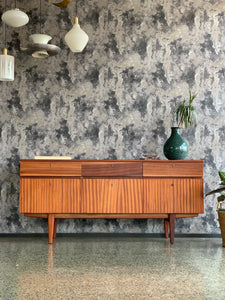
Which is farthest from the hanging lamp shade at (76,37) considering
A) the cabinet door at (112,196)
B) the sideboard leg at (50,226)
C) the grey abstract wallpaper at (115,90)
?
the sideboard leg at (50,226)

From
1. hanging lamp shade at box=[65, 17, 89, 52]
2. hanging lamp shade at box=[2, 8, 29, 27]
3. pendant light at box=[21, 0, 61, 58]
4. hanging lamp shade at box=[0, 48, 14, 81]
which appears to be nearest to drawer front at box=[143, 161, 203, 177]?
hanging lamp shade at box=[65, 17, 89, 52]

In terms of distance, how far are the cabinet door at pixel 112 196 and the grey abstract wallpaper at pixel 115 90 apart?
22.6 inches

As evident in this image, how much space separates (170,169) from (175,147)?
27 cm

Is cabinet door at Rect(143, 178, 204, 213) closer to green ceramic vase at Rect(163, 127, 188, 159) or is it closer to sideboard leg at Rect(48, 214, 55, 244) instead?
green ceramic vase at Rect(163, 127, 188, 159)

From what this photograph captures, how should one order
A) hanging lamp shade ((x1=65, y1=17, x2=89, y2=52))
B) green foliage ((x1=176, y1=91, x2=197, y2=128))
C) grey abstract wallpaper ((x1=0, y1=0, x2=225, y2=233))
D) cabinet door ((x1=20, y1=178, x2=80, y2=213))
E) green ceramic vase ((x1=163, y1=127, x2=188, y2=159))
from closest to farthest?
1. hanging lamp shade ((x1=65, y1=17, x2=89, y2=52))
2. cabinet door ((x1=20, y1=178, x2=80, y2=213))
3. green ceramic vase ((x1=163, y1=127, x2=188, y2=159))
4. green foliage ((x1=176, y1=91, x2=197, y2=128))
5. grey abstract wallpaper ((x1=0, y1=0, x2=225, y2=233))

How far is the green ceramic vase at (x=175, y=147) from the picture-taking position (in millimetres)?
4450

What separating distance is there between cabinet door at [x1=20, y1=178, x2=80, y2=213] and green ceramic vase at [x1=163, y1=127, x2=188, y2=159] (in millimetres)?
1017

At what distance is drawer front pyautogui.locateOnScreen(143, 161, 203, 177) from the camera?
4.32 meters

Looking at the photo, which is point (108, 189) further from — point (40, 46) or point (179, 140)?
point (40, 46)

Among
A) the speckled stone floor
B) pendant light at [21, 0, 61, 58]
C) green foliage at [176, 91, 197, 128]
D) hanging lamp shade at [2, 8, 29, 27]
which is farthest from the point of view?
green foliage at [176, 91, 197, 128]

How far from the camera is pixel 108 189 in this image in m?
4.29

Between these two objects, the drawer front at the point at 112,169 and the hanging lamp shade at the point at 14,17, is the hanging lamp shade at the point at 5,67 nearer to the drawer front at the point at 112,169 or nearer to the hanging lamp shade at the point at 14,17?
the hanging lamp shade at the point at 14,17

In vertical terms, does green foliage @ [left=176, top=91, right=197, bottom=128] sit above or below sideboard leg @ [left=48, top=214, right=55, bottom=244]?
above

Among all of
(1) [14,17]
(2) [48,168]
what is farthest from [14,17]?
(2) [48,168]
